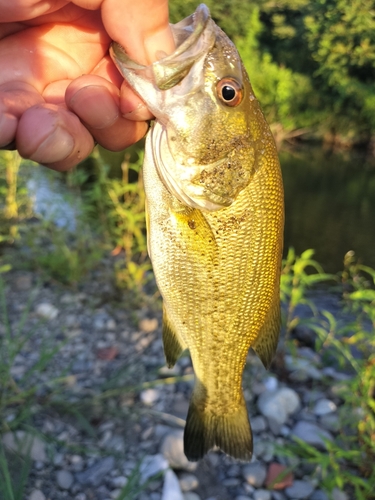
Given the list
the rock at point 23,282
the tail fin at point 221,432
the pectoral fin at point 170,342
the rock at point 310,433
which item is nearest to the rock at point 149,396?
the rock at point 310,433

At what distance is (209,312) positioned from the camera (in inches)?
69.4

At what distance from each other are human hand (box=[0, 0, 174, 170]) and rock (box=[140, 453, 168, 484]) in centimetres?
186

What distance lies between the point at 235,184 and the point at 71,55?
0.99 meters

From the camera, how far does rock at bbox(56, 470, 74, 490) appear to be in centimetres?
261

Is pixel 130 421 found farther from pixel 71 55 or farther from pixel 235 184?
pixel 71 55

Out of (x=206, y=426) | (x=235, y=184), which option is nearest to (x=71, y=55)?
(x=235, y=184)

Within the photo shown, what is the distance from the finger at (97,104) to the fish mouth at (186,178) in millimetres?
147

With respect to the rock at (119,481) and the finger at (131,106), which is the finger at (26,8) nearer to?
the finger at (131,106)

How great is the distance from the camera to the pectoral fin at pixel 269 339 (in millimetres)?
1813

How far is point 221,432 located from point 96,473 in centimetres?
119

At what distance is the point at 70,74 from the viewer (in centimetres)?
200

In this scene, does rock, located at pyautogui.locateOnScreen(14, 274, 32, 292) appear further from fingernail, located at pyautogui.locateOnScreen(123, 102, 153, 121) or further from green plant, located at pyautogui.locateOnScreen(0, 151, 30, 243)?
fingernail, located at pyautogui.locateOnScreen(123, 102, 153, 121)

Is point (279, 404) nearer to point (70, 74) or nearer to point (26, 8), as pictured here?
point (70, 74)

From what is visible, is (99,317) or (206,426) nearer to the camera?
(206,426)
